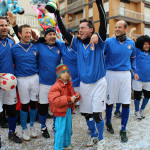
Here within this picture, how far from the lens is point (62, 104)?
245 centimetres

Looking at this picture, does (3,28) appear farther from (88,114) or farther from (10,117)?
(88,114)

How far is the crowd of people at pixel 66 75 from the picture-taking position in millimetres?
2582

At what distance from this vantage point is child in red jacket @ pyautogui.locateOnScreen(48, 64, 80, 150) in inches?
96.9

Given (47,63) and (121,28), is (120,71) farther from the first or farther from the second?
(47,63)

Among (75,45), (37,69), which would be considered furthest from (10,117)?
(75,45)

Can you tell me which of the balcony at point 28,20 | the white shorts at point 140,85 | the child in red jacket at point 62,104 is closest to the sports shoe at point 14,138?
the child in red jacket at point 62,104

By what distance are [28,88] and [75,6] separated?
21039 millimetres

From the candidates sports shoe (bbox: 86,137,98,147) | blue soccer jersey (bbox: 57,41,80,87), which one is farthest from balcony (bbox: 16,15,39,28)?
sports shoe (bbox: 86,137,98,147)

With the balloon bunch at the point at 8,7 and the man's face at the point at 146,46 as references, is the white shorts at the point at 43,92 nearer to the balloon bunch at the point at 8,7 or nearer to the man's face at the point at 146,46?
the man's face at the point at 146,46

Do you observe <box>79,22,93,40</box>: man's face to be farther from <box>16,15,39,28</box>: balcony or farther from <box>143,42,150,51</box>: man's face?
<box>16,15,39,28</box>: balcony

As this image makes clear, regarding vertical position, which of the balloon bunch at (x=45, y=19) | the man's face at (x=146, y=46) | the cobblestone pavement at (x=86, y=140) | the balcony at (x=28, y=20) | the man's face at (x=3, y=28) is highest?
the balcony at (x=28, y=20)

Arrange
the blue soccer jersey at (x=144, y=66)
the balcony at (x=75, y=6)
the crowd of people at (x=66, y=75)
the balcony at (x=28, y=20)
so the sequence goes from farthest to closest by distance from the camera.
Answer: the balcony at (x=75, y=6)
the balcony at (x=28, y=20)
the blue soccer jersey at (x=144, y=66)
the crowd of people at (x=66, y=75)

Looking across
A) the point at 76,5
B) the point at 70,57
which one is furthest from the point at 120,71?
the point at 76,5

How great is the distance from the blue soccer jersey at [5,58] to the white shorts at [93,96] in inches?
50.6
